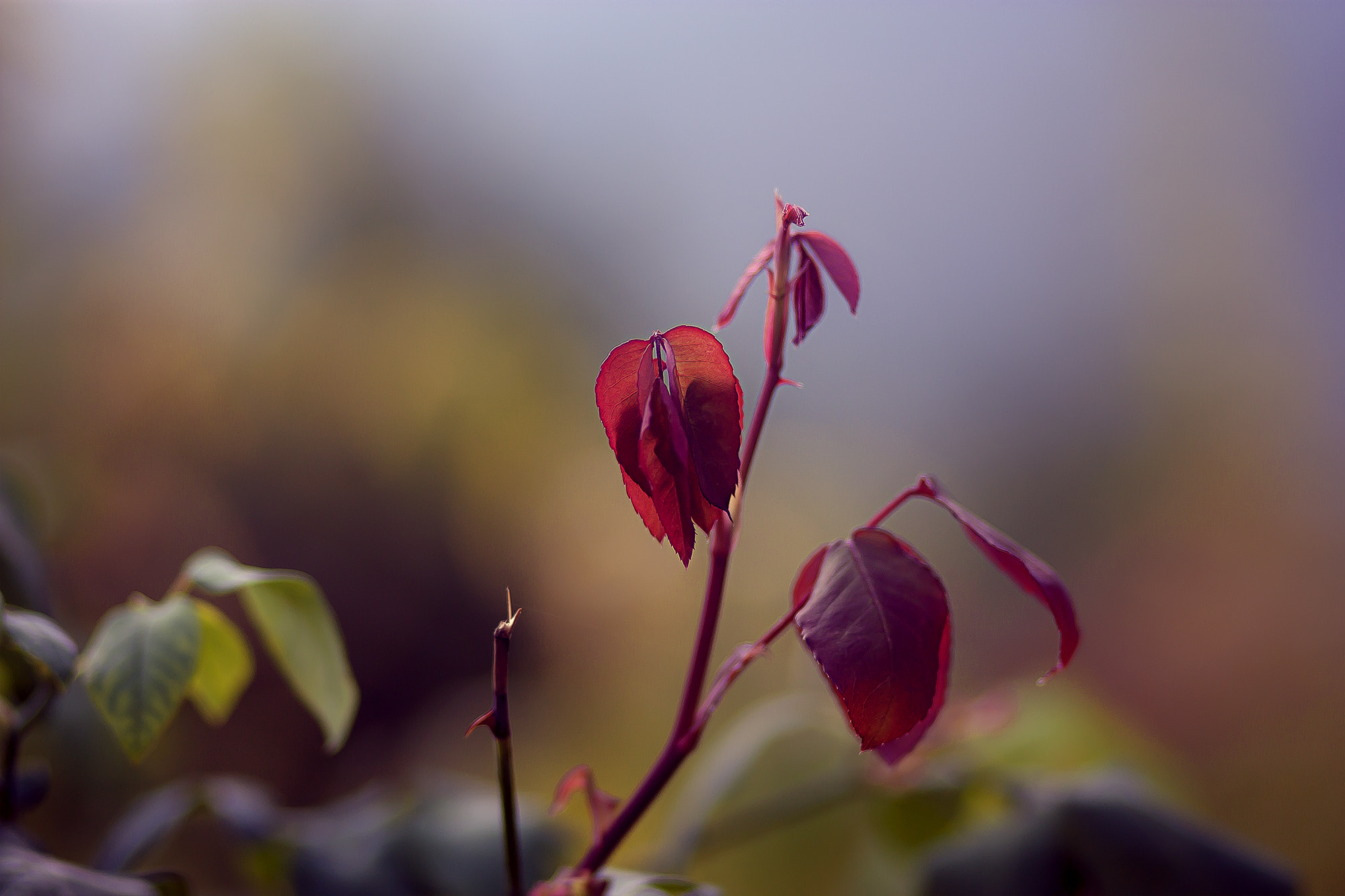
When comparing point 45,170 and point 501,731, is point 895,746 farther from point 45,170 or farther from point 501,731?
point 45,170

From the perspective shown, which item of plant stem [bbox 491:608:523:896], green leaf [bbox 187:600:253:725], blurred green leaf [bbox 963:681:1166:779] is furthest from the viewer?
blurred green leaf [bbox 963:681:1166:779]

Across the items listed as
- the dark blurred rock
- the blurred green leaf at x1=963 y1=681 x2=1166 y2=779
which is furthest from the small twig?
the blurred green leaf at x1=963 y1=681 x2=1166 y2=779

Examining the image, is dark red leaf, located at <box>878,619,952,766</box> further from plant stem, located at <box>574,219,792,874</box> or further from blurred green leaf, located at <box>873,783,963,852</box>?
blurred green leaf, located at <box>873,783,963,852</box>

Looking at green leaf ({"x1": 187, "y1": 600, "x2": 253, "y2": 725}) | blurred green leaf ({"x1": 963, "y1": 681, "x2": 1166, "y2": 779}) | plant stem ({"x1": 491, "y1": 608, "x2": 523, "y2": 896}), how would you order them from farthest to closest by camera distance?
blurred green leaf ({"x1": 963, "y1": 681, "x2": 1166, "y2": 779}) < green leaf ({"x1": 187, "y1": 600, "x2": 253, "y2": 725}) < plant stem ({"x1": 491, "y1": 608, "x2": 523, "y2": 896})

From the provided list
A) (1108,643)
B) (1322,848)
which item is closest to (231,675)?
(1322,848)

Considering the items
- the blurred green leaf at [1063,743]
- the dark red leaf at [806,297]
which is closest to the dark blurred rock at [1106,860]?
the blurred green leaf at [1063,743]

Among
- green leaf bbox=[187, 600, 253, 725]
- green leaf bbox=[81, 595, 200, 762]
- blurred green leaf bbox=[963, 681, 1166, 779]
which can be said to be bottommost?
blurred green leaf bbox=[963, 681, 1166, 779]

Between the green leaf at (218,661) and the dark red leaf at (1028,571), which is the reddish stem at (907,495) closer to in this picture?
the dark red leaf at (1028,571)
